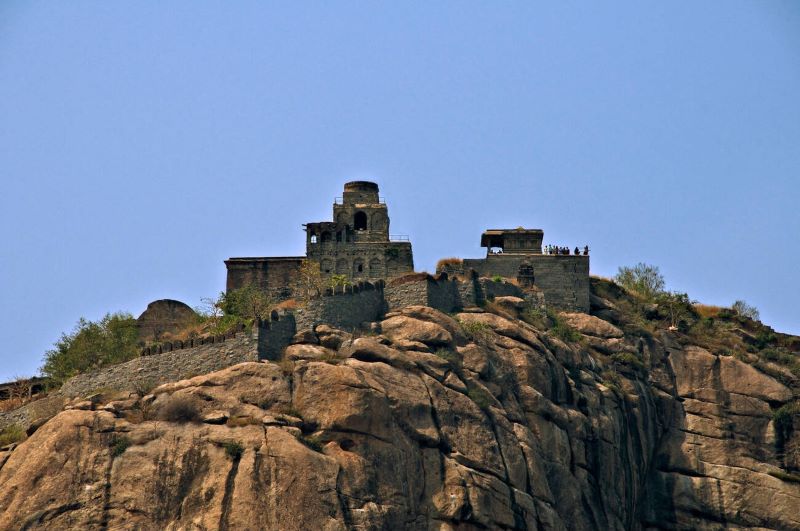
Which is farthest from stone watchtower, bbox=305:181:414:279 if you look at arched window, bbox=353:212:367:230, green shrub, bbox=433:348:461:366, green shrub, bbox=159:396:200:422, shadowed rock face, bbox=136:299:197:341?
green shrub, bbox=159:396:200:422

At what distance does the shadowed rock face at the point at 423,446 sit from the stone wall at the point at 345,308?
218 cm

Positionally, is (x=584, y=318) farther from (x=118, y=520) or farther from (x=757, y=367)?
(x=118, y=520)

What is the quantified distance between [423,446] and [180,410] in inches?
526

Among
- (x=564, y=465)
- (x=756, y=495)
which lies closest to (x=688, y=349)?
(x=756, y=495)

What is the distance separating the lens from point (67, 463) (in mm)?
84500

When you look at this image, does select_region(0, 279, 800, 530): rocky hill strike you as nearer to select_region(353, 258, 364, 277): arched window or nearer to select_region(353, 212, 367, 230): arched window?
select_region(353, 258, 364, 277): arched window

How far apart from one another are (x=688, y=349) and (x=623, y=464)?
16.0 m

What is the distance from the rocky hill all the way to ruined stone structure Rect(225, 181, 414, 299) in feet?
45.0

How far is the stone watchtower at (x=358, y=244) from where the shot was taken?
12394 centimetres

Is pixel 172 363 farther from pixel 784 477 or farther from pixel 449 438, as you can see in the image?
pixel 784 477

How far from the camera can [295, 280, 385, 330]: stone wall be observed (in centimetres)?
9938

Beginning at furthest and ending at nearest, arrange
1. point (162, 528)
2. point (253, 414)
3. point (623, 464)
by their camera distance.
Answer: point (623, 464) → point (253, 414) → point (162, 528)

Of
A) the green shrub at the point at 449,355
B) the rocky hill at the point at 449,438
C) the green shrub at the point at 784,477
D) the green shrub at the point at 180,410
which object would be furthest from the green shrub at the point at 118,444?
the green shrub at the point at 784,477

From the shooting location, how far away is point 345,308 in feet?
334
